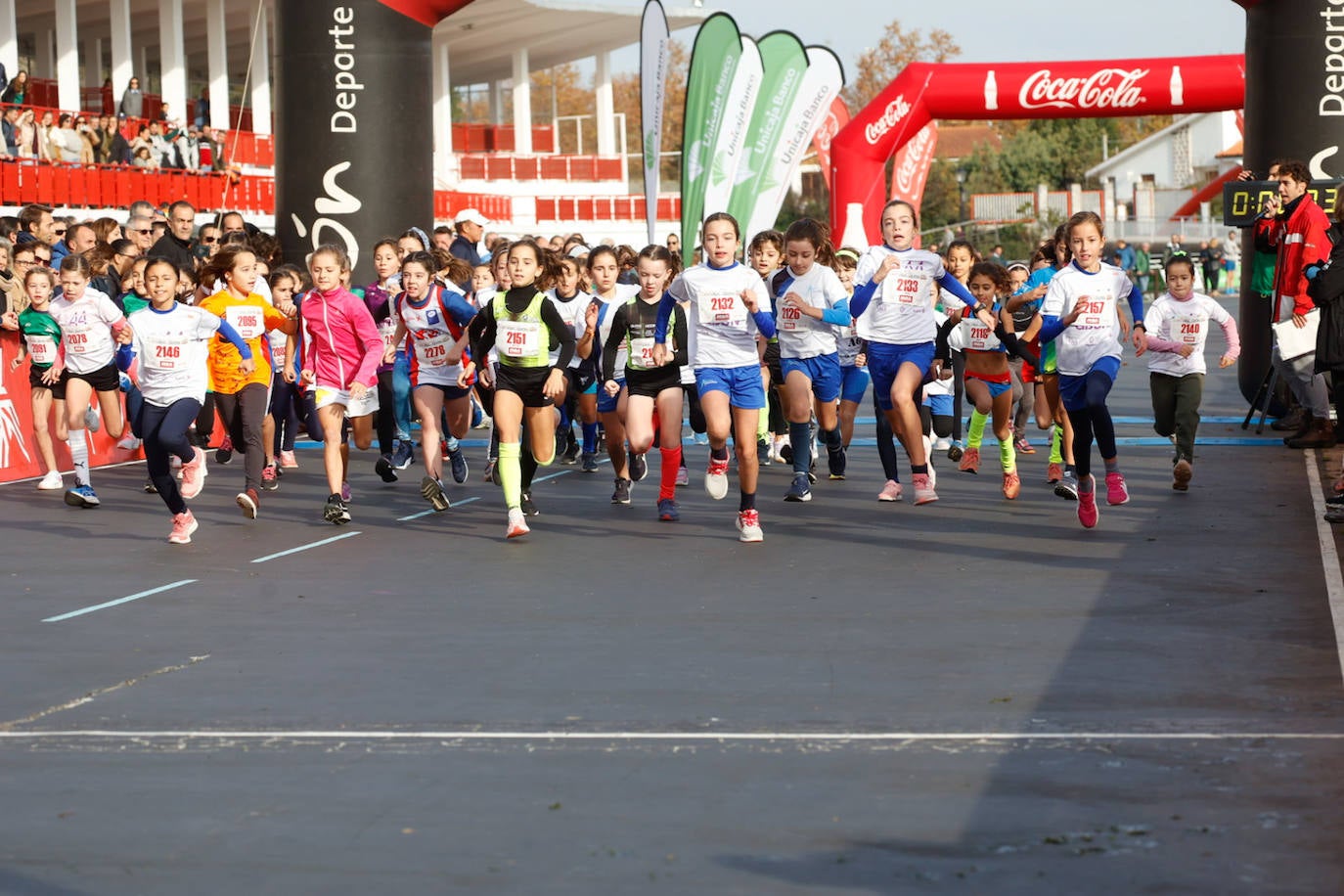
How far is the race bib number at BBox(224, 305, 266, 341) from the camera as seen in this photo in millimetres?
13375

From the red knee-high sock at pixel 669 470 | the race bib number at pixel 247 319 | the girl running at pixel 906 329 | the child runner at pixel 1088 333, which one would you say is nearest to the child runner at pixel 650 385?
the red knee-high sock at pixel 669 470

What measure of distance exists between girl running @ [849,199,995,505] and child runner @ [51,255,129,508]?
4984 mm

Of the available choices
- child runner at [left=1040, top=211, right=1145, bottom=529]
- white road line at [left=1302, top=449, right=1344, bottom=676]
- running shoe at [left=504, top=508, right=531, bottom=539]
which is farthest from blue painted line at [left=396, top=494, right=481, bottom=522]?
white road line at [left=1302, top=449, right=1344, bottom=676]

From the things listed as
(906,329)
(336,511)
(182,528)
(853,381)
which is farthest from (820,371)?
(182,528)

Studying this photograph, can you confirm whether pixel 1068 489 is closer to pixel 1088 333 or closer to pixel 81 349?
pixel 1088 333

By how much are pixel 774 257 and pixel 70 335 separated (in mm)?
4799

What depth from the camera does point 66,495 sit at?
1293cm

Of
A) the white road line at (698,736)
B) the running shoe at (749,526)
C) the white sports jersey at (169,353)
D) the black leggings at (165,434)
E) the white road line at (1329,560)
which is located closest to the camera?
the white road line at (698,736)

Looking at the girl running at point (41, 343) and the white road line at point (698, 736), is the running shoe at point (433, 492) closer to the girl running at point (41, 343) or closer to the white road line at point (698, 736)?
the girl running at point (41, 343)

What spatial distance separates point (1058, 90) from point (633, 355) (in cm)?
1863

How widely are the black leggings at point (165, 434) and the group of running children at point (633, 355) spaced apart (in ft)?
0.05

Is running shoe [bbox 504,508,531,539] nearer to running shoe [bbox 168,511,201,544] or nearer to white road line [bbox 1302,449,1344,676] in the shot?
running shoe [bbox 168,511,201,544]

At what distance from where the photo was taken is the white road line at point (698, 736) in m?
5.79

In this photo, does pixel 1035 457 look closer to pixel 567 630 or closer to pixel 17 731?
pixel 567 630
